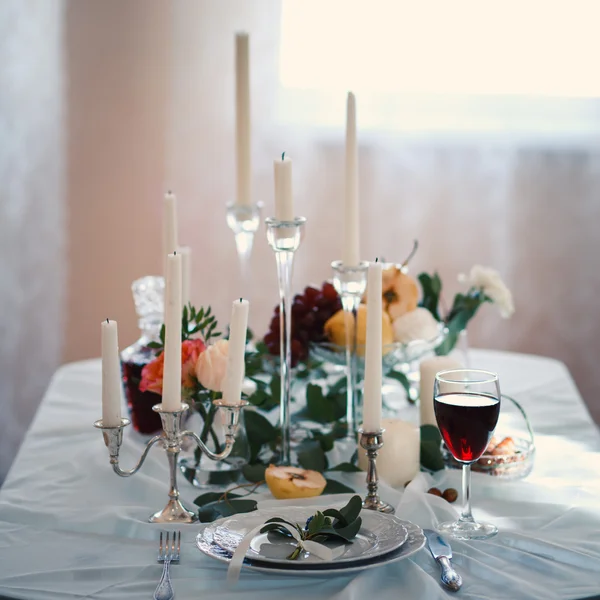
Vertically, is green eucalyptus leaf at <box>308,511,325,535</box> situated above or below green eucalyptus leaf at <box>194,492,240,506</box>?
above

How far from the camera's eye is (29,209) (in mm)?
2611

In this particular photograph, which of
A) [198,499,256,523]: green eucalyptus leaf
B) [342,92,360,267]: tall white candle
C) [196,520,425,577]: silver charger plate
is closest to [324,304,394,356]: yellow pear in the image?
[342,92,360,267]: tall white candle

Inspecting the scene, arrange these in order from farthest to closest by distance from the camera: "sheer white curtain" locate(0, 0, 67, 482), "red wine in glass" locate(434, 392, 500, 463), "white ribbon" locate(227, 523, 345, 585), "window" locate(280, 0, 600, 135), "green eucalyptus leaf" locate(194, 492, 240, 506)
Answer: "window" locate(280, 0, 600, 135), "sheer white curtain" locate(0, 0, 67, 482), "green eucalyptus leaf" locate(194, 492, 240, 506), "red wine in glass" locate(434, 392, 500, 463), "white ribbon" locate(227, 523, 345, 585)

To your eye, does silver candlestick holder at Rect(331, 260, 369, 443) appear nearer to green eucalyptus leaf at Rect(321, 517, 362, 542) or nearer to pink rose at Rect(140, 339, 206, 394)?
pink rose at Rect(140, 339, 206, 394)

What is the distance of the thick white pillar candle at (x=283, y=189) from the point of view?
969 millimetres

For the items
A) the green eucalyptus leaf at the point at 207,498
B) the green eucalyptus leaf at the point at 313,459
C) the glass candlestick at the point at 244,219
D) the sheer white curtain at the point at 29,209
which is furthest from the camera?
the sheer white curtain at the point at 29,209

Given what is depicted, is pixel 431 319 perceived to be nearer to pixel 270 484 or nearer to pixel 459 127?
pixel 270 484

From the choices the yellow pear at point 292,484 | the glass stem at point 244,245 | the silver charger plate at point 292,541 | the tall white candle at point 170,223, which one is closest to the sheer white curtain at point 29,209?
the glass stem at point 244,245

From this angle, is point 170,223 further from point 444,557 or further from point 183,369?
point 444,557

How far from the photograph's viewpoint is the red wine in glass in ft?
2.75

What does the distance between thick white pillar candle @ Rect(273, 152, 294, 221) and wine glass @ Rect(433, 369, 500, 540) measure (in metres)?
0.27

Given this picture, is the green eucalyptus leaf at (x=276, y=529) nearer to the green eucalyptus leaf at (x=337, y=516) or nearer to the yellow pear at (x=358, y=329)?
the green eucalyptus leaf at (x=337, y=516)

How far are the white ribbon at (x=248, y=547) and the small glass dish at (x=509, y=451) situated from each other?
0.34m

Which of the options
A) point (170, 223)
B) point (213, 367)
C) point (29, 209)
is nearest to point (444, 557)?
point (213, 367)
